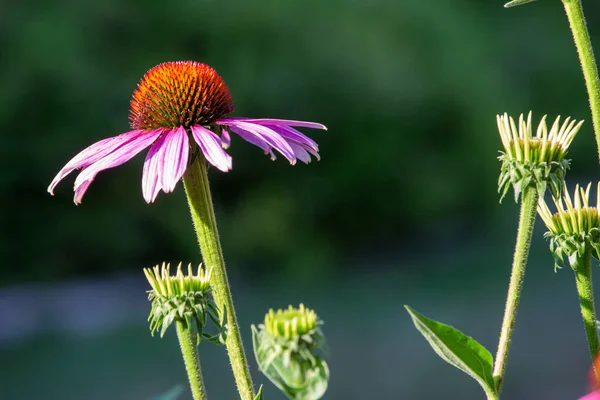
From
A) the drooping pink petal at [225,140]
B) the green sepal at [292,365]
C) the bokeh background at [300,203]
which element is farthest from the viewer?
the bokeh background at [300,203]

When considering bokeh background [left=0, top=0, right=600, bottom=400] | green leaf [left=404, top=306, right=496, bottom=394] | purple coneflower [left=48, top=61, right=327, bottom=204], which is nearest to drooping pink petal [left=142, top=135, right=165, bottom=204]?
purple coneflower [left=48, top=61, right=327, bottom=204]

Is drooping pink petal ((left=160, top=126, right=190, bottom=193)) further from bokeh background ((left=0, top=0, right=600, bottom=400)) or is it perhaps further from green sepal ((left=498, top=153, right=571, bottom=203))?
bokeh background ((left=0, top=0, right=600, bottom=400))

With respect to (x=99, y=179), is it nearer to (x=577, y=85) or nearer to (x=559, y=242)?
(x=577, y=85)

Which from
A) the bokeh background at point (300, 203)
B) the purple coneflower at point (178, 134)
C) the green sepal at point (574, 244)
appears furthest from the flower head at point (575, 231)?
the bokeh background at point (300, 203)

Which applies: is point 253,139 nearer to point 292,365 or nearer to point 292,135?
point 292,135

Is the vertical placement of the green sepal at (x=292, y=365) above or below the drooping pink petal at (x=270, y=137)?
below

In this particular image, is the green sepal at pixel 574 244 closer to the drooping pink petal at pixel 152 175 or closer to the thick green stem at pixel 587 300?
the thick green stem at pixel 587 300

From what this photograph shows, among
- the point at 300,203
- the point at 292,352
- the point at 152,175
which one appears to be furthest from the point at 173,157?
the point at 300,203
